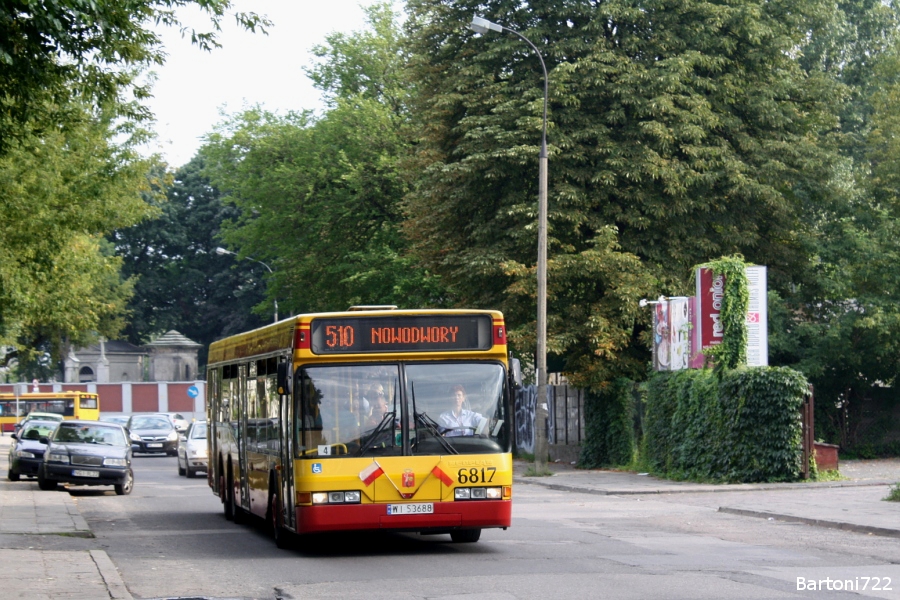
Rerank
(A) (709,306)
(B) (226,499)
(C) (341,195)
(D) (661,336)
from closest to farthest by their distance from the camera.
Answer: (B) (226,499)
(A) (709,306)
(D) (661,336)
(C) (341,195)

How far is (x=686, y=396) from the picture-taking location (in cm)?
2747

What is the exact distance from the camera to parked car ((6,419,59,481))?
30.6m

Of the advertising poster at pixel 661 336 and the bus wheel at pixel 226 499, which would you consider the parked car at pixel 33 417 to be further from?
the advertising poster at pixel 661 336

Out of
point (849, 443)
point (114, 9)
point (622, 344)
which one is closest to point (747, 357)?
point (622, 344)

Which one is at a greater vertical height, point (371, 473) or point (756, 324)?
point (756, 324)

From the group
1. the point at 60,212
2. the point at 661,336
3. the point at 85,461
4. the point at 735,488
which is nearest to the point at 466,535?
the point at 735,488

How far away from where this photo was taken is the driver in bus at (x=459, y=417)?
13.3 metres

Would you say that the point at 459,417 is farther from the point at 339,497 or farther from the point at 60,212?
the point at 60,212

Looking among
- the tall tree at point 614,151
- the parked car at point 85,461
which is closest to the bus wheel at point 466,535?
the parked car at point 85,461

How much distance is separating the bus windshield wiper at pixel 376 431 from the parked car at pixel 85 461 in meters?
15.0

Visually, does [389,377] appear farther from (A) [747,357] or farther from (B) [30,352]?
(B) [30,352]

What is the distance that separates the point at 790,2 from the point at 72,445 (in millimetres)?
22784

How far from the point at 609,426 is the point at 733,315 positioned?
8.27 metres

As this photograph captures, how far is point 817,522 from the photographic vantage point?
55.8ft
